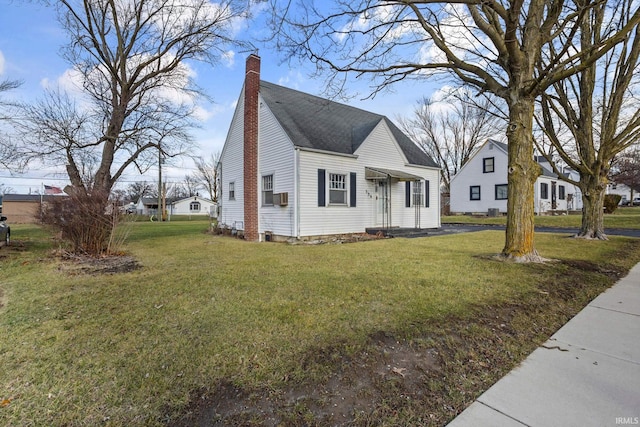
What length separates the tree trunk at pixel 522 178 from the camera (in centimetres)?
689

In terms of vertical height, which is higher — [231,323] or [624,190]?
[624,190]

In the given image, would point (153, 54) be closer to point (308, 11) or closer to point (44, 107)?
point (44, 107)

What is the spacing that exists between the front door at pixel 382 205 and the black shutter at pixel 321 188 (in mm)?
3118

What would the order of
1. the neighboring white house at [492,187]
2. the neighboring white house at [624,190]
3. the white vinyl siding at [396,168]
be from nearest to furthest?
the white vinyl siding at [396,168], the neighboring white house at [492,187], the neighboring white house at [624,190]

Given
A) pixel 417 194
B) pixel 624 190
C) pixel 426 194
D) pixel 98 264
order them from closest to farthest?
pixel 98 264
pixel 417 194
pixel 426 194
pixel 624 190

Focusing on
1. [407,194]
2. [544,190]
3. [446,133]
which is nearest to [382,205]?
[407,194]

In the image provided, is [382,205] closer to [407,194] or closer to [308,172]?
[407,194]

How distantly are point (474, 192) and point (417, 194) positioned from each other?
16175mm

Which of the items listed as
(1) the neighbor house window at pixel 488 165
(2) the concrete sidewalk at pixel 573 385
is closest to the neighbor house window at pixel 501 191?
(1) the neighbor house window at pixel 488 165

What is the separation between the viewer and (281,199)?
11211 millimetres

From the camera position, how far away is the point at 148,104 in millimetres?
13359

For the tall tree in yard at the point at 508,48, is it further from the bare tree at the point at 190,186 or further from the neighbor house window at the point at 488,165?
the bare tree at the point at 190,186

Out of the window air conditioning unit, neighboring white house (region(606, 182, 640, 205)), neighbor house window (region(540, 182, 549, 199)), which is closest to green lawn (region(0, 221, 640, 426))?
the window air conditioning unit

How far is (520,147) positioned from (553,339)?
5.09 metres
